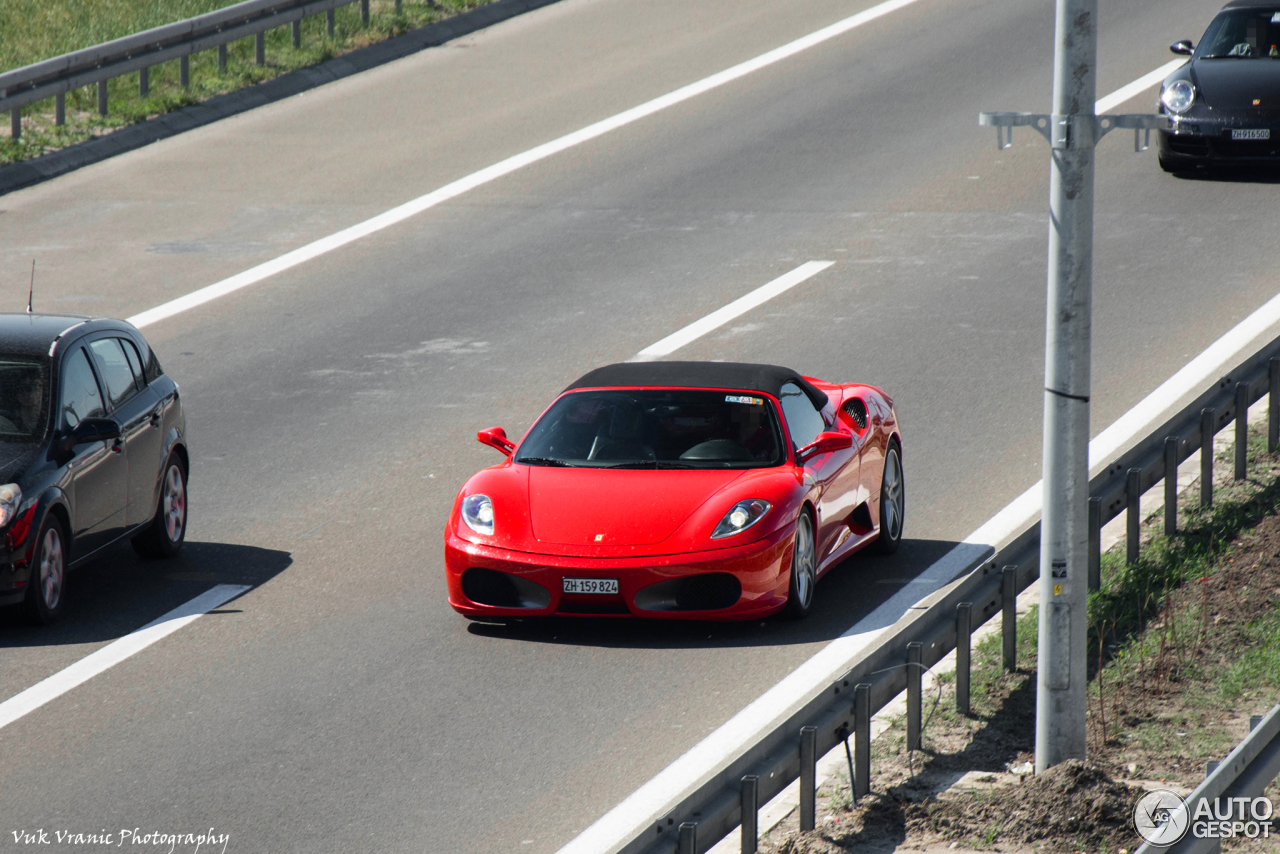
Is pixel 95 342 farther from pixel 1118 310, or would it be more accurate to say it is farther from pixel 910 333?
pixel 1118 310

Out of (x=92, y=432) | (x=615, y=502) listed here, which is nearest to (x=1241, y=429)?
(x=615, y=502)

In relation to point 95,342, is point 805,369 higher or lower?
lower

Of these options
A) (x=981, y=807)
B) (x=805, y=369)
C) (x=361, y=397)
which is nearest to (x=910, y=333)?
(x=805, y=369)

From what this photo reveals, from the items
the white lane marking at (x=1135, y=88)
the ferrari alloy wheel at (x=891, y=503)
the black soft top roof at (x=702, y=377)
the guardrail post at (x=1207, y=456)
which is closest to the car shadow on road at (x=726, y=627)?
the ferrari alloy wheel at (x=891, y=503)

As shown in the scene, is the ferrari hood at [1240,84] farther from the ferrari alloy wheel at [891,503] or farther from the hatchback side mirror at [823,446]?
the hatchback side mirror at [823,446]

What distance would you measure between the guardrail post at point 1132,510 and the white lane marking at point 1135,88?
12.1 metres

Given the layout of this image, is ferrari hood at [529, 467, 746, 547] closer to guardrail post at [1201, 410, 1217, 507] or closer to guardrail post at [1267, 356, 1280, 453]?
guardrail post at [1201, 410, 1217, 507]

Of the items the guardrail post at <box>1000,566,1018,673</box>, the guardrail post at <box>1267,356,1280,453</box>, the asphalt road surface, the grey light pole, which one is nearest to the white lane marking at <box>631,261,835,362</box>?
the asphalt road surface

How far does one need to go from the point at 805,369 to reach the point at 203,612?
20.2ft

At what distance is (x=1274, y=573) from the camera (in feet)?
33.9

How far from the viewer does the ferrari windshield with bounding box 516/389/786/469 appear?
10680 mm

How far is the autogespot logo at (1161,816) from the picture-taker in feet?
19.4

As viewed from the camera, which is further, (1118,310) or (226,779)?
(1118,310)

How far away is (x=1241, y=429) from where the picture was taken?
1191cm
